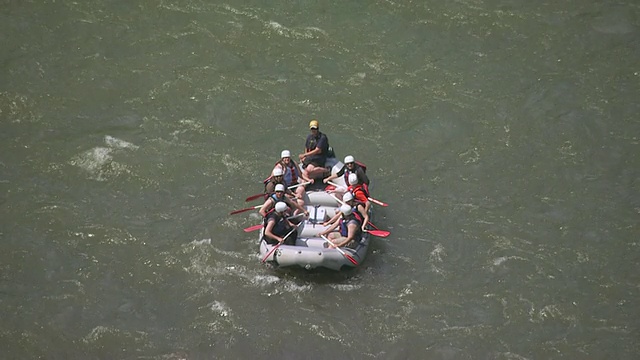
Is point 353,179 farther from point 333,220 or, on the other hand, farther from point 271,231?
point 271,231

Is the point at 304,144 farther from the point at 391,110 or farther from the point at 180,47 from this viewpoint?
the point at 180,47

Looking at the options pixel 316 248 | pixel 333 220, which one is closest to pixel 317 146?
pixel 333 220

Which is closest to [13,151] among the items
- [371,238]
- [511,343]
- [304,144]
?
[304,144]

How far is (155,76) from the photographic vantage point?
18500 mm

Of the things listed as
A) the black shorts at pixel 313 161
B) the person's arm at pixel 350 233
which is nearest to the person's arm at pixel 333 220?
the person's arm at pixel 350 233

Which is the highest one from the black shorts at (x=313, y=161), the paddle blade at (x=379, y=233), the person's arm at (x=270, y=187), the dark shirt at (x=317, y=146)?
the dark shirt at (x=317, y=146)

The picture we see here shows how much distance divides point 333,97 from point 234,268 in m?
5.05

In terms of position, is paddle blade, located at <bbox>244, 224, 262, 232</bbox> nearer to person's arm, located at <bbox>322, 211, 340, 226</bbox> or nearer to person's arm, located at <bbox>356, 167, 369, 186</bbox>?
person's arm, located at <bbox>322, 211, 340, 226</bbox>

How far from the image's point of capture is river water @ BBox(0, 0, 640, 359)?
45.0 ft

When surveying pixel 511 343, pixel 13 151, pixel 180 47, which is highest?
pixel 180 47

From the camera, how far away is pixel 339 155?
16641 mm

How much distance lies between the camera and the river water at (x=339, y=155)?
1370cm

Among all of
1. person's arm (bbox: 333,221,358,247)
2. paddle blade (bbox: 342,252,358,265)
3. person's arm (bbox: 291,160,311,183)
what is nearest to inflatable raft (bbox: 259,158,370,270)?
paddle blade (bbox: 342,252,358,265)

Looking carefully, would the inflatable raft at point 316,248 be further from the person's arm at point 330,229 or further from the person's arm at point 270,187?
the person's arm at point 270,187
